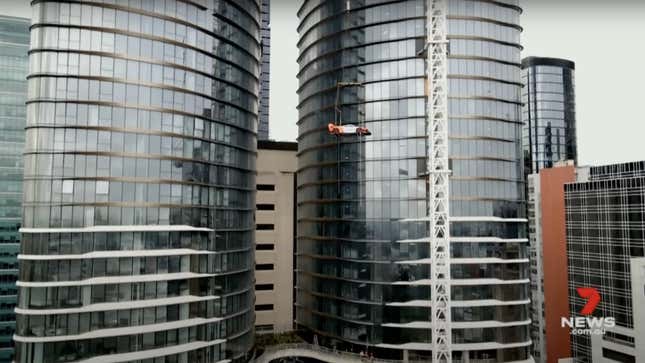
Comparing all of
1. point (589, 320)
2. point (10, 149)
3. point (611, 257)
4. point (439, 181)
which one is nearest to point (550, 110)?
point (611, 257)

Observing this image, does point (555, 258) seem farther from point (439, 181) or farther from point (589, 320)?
point (439, 181)

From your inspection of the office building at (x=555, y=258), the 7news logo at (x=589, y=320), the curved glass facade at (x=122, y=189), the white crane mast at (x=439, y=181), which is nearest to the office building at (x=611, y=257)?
the 7news logo at (x=589, y=320)

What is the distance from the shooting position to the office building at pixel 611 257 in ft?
148

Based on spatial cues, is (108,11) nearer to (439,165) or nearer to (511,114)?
(439,165)

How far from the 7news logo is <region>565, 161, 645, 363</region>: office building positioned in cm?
42

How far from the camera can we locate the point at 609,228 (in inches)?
1948

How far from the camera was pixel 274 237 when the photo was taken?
212 feet

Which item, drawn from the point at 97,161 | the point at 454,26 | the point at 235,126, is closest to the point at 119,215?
the point at 97,161

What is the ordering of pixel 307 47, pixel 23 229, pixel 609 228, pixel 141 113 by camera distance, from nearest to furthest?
pixel 23 229, pixel 141 113, pixel 609 228, pixel 307 47

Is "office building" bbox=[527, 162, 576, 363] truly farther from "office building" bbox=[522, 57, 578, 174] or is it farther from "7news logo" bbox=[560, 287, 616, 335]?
"office building" bbox=[522, 57, 578, 174]

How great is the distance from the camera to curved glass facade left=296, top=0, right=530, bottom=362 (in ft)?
156

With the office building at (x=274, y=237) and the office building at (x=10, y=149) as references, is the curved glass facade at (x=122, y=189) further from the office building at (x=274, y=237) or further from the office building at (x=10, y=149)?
the office building at (x=10, y=149)

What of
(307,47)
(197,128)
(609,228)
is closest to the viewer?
(197,128)

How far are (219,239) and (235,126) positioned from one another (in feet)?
38.6
